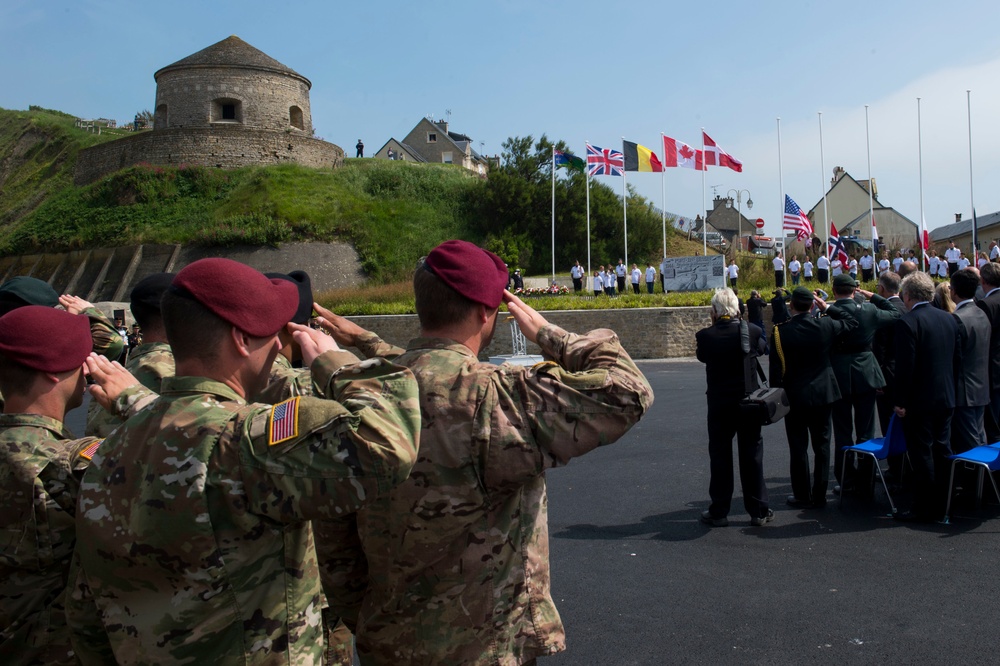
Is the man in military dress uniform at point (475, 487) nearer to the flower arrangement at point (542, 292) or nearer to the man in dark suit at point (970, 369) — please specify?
the man in dark suit at point (970, 369)

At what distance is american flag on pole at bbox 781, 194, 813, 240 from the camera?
3191cm

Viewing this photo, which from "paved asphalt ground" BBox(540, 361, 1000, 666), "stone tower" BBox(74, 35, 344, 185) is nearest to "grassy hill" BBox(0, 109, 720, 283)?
"stone tower" BBox(74, 35, 344, 185)

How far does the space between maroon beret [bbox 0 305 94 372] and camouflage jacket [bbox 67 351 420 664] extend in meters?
0.74

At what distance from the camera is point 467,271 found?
2.69 metres

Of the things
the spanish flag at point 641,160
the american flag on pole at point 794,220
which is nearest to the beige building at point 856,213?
the american flag on pole at point 794,220

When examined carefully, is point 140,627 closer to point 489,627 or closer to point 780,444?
point 489,627

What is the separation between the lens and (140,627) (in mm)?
1986

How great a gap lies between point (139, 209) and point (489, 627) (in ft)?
175

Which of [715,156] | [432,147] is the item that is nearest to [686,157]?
[715,156]

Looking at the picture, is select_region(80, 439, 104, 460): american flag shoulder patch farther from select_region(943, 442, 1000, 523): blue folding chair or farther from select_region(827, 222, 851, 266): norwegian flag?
select_region(827, 222, 851, 266): norwegian flag

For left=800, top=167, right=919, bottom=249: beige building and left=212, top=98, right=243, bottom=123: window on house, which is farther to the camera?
left=800, top=167, right=919, bottom=249: beige building

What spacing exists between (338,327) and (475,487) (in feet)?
2.93

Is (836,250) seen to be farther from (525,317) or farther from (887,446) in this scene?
(525,317)

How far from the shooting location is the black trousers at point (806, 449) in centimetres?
728
